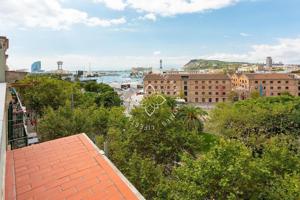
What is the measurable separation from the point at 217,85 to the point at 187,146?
179 feet

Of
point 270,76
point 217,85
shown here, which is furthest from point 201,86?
point 270,76

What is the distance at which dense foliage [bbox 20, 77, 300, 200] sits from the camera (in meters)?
10.4

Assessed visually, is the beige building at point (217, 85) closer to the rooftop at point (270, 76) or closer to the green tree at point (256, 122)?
the rooftop at point (270, 76)

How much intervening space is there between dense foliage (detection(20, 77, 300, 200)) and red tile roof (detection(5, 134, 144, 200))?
3973mm

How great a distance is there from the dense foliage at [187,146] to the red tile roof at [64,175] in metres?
3.97

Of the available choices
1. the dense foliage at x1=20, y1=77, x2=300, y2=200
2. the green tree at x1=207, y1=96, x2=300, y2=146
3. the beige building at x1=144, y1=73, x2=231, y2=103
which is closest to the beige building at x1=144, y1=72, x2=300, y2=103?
the beige building at x1=144, y1=73, x2=231, y2=103

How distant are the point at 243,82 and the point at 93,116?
55.8 meters

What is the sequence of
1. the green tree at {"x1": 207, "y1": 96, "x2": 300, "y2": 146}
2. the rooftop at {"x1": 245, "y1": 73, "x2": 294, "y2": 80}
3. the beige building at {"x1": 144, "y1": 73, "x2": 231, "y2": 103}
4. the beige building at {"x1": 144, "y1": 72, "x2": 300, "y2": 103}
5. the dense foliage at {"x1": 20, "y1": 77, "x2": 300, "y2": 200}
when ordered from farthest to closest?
the beige building at {"x1": 144, "y1": 73, "x2": 231, "y2": 103} → the rooftop at {"x1": 245, "y1": 73, "x2": 294, "y2": 80} → the beige building at {"x1": 144, "y1": 72, "x2": 300, "y2": 103} → the green tree at {"x1": 207, "y1": 96, "x2": 300, "y2": 146} → the dense foliage at {"x1": 20, "y1": 77, "x2": 300, "y2": 200}

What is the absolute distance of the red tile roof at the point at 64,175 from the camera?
5.84 meters

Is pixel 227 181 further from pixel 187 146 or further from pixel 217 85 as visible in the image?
pixel 217 85

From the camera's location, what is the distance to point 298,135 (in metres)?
29.2

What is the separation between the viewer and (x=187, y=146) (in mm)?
17531

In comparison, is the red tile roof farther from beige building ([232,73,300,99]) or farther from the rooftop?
the rooftop

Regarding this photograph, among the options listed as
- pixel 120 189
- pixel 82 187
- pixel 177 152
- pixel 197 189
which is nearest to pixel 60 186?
pixel 82 187
